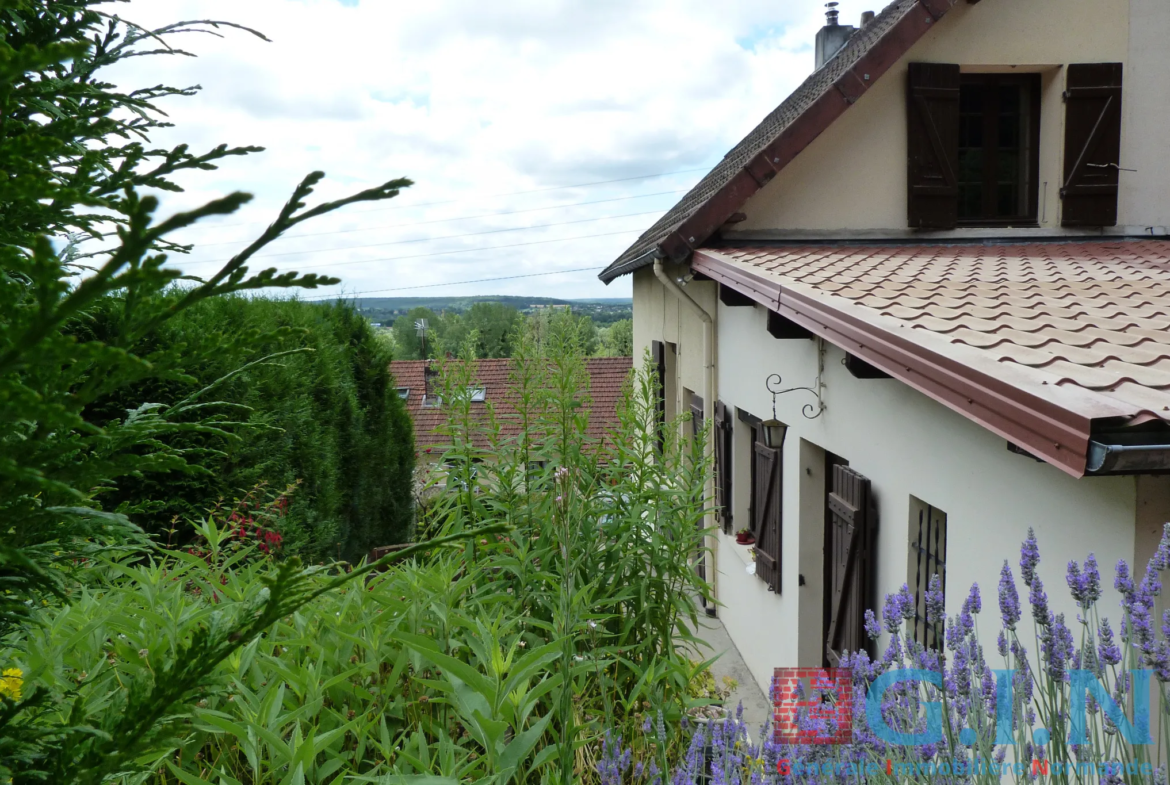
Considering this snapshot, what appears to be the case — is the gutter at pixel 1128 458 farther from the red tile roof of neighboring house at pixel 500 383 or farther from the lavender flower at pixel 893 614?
the red tile roof of neighboring house at pixel 500 383

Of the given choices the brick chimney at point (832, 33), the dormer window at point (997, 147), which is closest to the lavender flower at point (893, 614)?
the dormer window at point (997, 147)

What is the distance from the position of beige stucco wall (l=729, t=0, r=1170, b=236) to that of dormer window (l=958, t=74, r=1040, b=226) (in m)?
→ 0.16

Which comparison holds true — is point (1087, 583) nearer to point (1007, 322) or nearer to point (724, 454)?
point (1007, 322)

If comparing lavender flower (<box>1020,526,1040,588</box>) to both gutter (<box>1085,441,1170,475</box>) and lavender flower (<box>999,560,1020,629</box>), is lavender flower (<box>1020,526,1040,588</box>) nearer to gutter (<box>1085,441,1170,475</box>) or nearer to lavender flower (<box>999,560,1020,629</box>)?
lavender flower (<box>999,560,1020,629</box>)

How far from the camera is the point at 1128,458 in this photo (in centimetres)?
224

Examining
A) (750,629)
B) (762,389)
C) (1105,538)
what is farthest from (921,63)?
(1105,538)

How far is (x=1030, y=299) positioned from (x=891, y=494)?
1244mm

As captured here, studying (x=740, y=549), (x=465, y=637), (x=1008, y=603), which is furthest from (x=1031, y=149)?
(x=465, y=637)

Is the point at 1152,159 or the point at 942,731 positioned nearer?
the point at 942,731

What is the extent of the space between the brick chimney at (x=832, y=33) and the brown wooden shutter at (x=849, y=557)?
9.94m

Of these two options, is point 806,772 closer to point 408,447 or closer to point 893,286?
point 893,286

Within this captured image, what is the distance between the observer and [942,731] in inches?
89.3

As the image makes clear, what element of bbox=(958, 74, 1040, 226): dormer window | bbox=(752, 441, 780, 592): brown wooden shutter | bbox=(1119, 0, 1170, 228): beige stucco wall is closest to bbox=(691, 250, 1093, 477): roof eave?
bbox=(752, 441, 780, 592): brown wooden shutter

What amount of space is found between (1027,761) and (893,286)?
354cm
